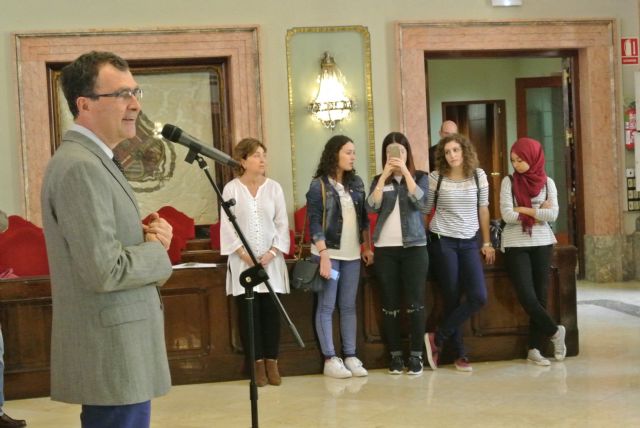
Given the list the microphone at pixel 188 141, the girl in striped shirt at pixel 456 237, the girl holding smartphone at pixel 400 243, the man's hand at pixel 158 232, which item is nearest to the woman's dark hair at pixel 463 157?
the girl in striped shirt at pixel 456 237

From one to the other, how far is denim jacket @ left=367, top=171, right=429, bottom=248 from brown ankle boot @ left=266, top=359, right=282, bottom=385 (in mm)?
973

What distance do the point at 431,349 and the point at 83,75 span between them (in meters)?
3.90

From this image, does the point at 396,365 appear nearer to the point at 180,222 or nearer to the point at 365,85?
the point at 180,222

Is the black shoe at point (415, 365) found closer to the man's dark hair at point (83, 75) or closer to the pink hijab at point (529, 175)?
the pink hijab at point (529, 175)

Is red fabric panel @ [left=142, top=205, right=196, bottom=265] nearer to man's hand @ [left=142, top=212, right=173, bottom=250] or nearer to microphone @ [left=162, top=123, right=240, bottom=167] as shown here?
microphone @ [left=162, top=123, right=240, bottom=167]

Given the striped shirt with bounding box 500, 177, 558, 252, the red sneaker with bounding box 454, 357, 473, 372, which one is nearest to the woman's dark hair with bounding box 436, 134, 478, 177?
the striped shirt with bounding box 500, 177, 558, 252

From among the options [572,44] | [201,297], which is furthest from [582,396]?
[572,44]

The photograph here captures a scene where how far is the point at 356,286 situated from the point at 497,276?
3.15ft

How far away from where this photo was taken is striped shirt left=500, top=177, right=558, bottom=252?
5852mm

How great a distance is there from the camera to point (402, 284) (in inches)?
230

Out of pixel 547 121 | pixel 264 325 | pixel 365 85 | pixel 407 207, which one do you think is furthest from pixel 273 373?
pixel 547 121

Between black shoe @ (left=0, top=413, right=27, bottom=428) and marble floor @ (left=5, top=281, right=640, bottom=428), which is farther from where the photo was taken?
black shoe @ (left=0, top=413, right=27, bottom=428)

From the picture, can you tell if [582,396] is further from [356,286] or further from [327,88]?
[327,88]

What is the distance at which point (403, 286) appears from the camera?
19.1 ft
